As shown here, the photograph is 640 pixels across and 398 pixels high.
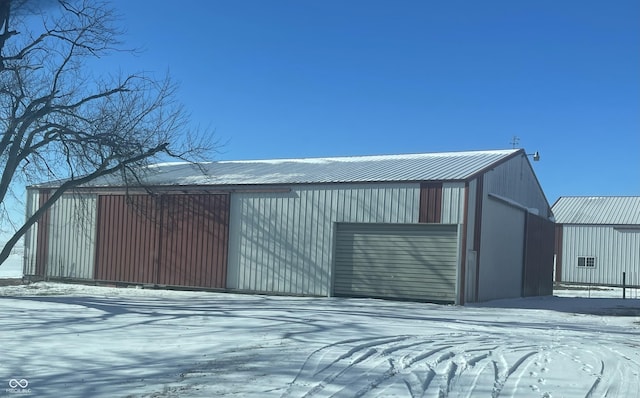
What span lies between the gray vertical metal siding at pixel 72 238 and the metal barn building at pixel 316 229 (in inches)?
2.1

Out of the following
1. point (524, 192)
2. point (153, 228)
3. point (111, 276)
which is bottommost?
point (111, 276)

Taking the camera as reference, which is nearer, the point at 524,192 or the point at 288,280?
the point at 288,280

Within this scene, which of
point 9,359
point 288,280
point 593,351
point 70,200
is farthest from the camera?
point 70,200

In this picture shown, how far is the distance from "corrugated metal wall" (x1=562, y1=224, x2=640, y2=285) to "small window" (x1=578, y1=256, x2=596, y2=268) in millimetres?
186

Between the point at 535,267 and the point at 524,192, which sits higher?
the point at 524,192

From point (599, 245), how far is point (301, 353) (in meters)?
41.2

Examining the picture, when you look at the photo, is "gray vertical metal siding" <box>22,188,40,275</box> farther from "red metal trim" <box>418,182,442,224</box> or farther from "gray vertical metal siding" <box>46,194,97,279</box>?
"red metal trim" <box>418,182,442,224</box>

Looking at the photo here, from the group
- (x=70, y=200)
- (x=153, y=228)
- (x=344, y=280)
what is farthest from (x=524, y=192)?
(x=70, y=200)

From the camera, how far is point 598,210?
48812 millimetres

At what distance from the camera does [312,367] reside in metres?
8.77

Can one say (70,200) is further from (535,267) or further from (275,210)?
(535,267)

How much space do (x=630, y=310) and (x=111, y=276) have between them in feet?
63.7

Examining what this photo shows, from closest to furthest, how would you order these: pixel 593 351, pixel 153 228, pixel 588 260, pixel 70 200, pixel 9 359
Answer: pixel 9 359 → pixel 593 351 → pixel 153 228 → pixel 70 200 → pixel 588 260

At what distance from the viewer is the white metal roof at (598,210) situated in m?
46.5
